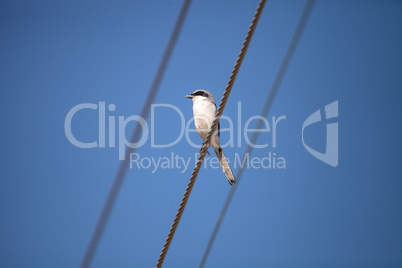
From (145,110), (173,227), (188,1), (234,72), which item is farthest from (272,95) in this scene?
(173,227)

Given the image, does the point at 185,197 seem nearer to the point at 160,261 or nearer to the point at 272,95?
the point at 160,261

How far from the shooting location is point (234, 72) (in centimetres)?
164

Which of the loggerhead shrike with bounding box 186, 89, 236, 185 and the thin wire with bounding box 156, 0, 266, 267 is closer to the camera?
the thin wire with bounding box 156, 0, 266, 267

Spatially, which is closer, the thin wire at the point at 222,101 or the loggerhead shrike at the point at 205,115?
the thin wire at the point at 222,101

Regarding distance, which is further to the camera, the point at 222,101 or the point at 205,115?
the point at 205,115

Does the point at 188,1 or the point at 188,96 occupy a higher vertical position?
the point at 188,1

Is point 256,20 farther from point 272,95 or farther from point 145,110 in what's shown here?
point 272,95

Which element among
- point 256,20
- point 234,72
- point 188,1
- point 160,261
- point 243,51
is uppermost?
point 188,1

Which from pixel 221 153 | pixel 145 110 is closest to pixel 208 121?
pixel 221 153

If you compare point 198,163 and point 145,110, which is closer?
point 198,163

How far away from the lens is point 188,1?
10.7 feet

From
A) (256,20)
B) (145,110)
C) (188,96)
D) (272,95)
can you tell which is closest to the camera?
(256,20)

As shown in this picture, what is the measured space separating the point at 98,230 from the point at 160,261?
1.20m

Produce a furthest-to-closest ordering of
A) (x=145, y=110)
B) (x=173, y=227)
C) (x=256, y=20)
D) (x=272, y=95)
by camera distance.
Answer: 1. (x=272, y=95)
2. (x=145, y=110)
3. (x=173, y=227)
4. (x=256, y=20)
